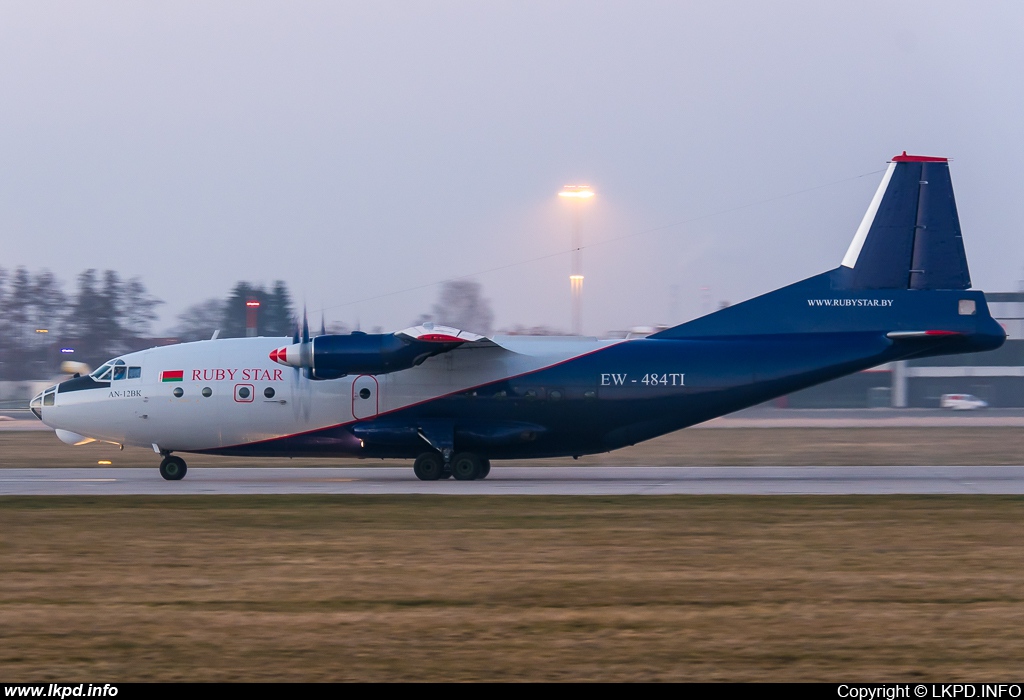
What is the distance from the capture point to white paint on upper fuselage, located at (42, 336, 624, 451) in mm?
22297

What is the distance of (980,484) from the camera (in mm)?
20984

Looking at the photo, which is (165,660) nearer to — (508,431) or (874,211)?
(508,431)

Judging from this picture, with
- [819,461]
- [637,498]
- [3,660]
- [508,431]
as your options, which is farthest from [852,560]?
[819,461]

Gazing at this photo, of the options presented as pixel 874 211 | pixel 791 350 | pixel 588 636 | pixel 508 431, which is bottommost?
pixel 588 636

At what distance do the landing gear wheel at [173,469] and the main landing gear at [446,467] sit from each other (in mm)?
5402

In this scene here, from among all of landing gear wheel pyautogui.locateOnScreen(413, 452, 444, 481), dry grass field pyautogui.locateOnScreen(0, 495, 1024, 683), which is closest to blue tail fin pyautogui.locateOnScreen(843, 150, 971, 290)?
dry grass field pyautogui.locateOnScreen(0, 495, 1024, 683)

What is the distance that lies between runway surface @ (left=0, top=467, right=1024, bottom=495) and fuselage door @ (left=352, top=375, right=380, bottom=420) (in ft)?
5.17

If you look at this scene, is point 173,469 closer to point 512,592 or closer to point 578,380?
point 578,380

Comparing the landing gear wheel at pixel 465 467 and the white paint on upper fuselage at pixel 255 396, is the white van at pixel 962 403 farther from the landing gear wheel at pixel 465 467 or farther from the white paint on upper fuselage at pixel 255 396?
the landing gear wheel at pixel 465 467

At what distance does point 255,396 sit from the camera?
22.3 metres

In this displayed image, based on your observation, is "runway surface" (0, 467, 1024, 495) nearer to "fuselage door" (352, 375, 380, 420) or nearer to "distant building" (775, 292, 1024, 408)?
"fuselage door" (352, 375, 380, 420)

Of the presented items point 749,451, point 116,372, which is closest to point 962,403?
point 749,451

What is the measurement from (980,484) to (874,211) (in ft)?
21.3

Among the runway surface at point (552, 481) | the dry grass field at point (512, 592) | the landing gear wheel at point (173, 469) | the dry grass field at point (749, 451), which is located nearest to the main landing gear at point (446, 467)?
the runway surface at point (552, 481)
